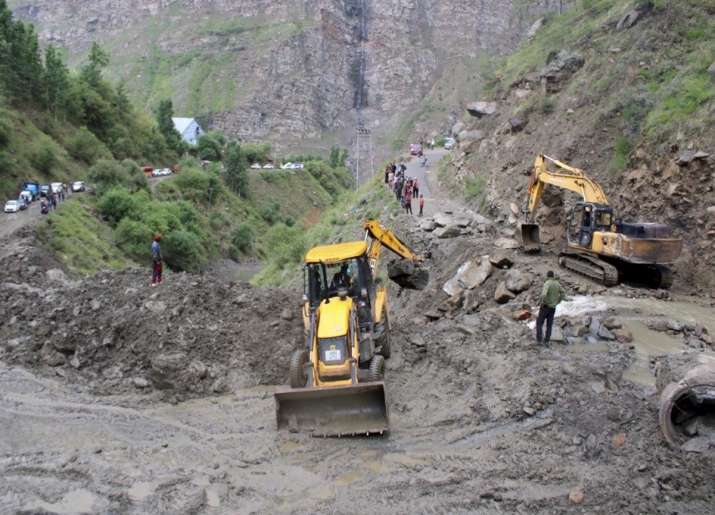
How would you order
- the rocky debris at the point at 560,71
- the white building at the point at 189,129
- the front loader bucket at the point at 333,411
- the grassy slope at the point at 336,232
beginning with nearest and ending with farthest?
the front loader bucket at the point at 333,411 → the grassy slope at the point at 336,232 → the rocky debris at the point at 560,71 → the white building at the point at 189,129

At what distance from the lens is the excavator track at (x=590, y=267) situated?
14508 millimetres

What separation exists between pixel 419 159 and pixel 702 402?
37610 millimetres

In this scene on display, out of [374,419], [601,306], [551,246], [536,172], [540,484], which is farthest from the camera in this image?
[551,246]

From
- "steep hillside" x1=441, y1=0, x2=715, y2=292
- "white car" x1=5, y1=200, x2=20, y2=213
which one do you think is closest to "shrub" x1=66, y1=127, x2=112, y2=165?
"white car" x1=5, y1=200, x2=20, y2=213

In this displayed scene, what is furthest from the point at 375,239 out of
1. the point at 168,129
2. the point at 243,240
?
the point at 168,129

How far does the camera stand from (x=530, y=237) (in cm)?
1777

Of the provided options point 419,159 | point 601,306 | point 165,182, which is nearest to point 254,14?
point 165,182

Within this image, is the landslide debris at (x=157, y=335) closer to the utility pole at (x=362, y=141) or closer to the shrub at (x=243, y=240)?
the shrub at (x=243, y=240)

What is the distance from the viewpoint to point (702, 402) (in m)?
7.80

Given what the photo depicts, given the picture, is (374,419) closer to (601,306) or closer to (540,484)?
(540,484)

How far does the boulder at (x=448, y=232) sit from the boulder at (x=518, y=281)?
5.27 metres

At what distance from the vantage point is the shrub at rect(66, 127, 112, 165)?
163 ft

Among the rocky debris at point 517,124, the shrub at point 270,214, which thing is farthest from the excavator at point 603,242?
the shrub at point 270,214

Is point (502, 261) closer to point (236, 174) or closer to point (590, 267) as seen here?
point (590, 267)
